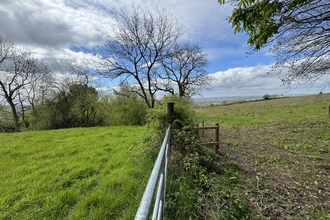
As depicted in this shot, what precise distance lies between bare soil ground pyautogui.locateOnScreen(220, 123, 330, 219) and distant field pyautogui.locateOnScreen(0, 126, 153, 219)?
7.55 feet

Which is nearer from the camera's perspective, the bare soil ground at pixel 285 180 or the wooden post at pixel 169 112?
the bare soil ground at pixel 285 180

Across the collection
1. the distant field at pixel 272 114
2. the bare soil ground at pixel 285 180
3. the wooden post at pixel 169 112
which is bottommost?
the bare soil ground at pixel 285 180

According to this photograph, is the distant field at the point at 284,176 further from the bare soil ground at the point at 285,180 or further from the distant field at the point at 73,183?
the distant field at the point at 73,183

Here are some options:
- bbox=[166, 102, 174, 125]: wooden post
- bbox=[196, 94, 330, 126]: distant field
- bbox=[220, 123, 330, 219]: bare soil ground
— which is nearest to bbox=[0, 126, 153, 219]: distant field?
bbox=[166, 102, 174, 125]: wooden post

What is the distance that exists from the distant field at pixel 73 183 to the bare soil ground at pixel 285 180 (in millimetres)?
2300

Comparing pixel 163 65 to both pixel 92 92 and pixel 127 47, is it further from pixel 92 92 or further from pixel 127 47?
pixel 92 92

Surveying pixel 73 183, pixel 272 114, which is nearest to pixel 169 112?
pixel 73 183

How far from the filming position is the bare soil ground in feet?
8.77

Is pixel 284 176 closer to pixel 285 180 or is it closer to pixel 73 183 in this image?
pixel 285 180

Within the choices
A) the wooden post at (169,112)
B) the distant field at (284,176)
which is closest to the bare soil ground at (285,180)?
the distant field at (284,176)

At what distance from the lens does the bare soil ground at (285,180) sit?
2672 millimetres

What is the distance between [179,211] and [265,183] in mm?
2175

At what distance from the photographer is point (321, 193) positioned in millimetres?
3113

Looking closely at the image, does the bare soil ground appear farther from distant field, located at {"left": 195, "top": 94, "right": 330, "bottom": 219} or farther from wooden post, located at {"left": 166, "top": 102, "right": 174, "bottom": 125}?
wooden post, located at {"left": 166, "top": 102, "right": 174, "bottom": 125}
